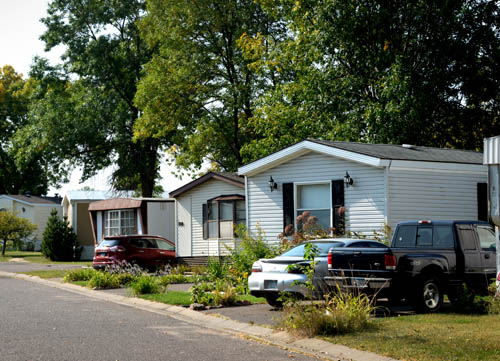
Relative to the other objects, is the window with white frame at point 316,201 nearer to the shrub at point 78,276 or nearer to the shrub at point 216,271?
the shrub at point 216,271

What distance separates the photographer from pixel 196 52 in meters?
35.5

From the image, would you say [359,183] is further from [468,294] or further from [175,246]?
[175,246]

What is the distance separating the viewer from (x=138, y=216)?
106 ft

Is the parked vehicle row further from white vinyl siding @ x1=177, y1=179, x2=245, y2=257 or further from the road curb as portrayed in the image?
white vinyl siding @ x1=177, y1=179, x2=245, y2=257

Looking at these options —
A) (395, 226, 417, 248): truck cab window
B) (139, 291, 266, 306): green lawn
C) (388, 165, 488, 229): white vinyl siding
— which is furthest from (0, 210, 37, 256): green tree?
(395, 226, 417, 248): truck cab window

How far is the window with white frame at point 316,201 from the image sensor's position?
797 inches

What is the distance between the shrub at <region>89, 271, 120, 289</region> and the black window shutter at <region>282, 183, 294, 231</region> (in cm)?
534

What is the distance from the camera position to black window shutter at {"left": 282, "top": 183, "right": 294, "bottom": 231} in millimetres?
21016

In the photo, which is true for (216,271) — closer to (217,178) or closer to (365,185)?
(365,185)

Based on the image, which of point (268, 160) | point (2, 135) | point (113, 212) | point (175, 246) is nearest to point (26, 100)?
point (2, 135)

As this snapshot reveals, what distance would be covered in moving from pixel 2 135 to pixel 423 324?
56458mm

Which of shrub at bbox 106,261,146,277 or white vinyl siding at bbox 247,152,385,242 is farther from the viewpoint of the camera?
shrub at bbox 106,261,146,277

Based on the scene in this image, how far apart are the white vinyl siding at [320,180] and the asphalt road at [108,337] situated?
6.99m

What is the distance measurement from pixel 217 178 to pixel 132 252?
4420 mm
